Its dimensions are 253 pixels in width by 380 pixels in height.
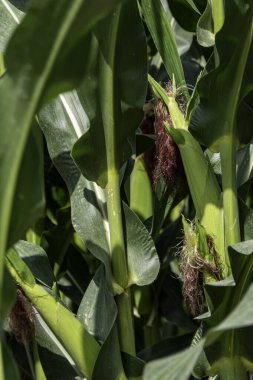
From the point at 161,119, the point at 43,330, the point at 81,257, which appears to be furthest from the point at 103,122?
the point at 81,257

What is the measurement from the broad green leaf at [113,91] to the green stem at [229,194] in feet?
0.49

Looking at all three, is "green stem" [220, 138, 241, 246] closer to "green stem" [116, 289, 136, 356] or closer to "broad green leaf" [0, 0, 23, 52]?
"green stem" [116, 289, 136, 356]

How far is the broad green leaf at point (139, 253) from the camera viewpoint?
1.28 m

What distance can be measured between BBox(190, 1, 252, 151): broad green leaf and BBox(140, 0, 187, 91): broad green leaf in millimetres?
121

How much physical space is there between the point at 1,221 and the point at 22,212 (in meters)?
0.02

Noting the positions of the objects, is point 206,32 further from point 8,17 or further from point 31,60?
point 31,60

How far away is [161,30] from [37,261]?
17.4 inches

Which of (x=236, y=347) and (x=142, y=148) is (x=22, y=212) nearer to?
(x=236, y=347)

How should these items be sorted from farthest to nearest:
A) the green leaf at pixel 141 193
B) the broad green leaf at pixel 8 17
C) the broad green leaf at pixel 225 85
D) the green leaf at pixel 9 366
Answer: the green leaf at pixel 141 193, the broad green leaf at pixel 8 17, the broad green leaf at pixel 225 85, the green leaf at pixel 9 366

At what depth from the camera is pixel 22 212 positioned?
2.89 feet

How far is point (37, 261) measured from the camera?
136 centimetres

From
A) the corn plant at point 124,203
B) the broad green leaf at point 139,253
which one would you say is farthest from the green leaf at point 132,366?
the broad green leaf at point 139,253

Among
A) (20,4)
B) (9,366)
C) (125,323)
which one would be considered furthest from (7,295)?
(20,4)

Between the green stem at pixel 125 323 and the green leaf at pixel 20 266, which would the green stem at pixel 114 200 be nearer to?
the green stem at pixel 125 323
